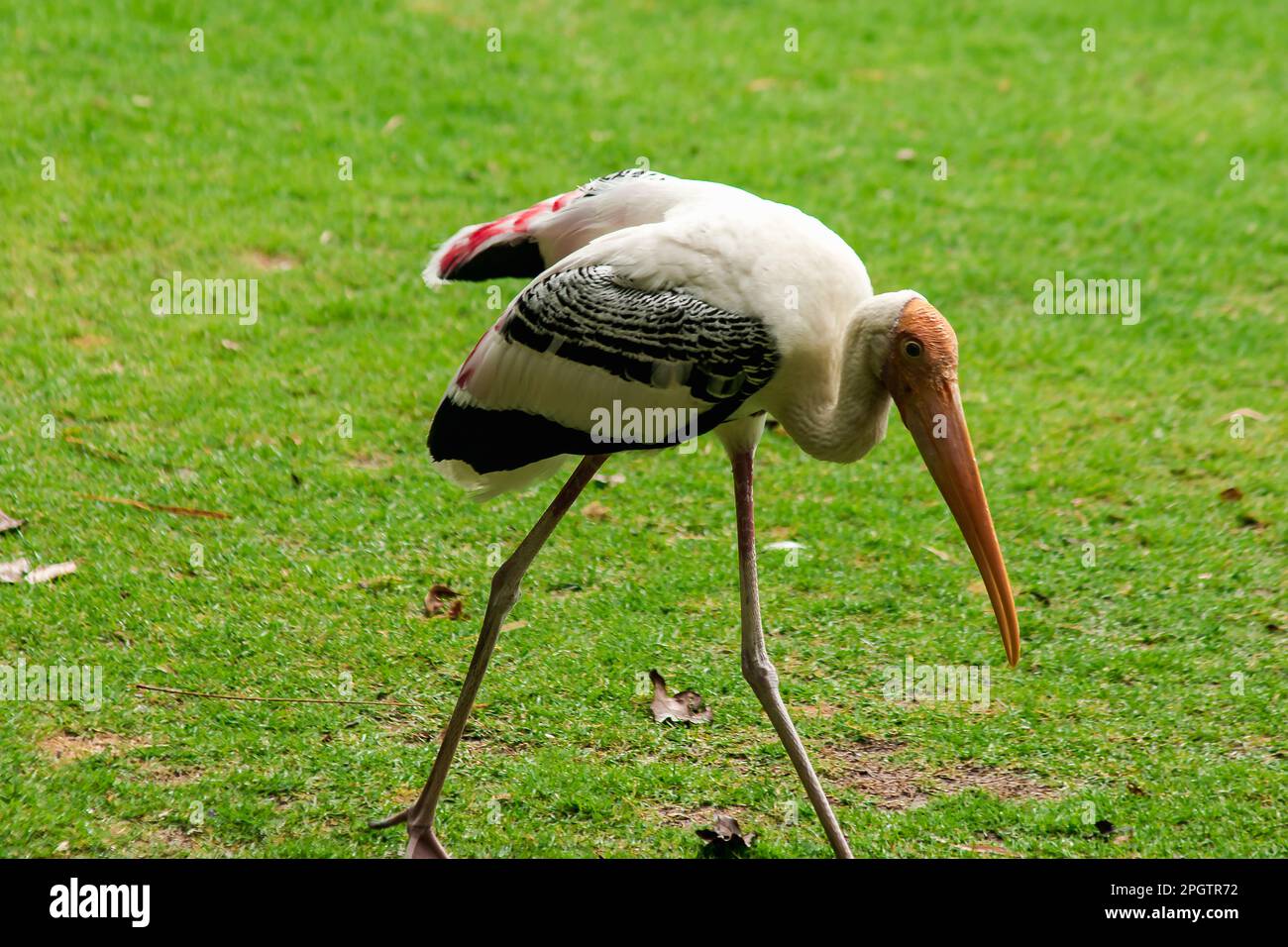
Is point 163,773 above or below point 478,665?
below

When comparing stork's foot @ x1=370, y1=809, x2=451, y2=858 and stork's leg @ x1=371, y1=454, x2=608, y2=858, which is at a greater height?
stork's leg @ x1=371, y1=454, x2=608, y2=858

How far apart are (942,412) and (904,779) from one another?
4.18ft

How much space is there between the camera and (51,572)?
5211 millimetres

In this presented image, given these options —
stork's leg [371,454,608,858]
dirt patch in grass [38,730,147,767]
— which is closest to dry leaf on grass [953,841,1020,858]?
stork's leg [371,454,608,858]

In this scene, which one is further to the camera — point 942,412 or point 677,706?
point 677,706

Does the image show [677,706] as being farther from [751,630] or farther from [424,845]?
[424,845]

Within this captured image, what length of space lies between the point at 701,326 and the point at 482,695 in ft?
5.37

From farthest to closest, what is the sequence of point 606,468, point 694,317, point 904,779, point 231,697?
point 606,468 < point 231,697 < point 904,779 < point 694,317

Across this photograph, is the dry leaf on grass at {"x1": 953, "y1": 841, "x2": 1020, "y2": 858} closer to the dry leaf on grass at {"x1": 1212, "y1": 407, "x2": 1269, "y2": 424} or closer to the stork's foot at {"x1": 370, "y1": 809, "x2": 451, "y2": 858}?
the stork's foot at {"x1": 370, "y1": 809, "x2": 451, "y2": 858}

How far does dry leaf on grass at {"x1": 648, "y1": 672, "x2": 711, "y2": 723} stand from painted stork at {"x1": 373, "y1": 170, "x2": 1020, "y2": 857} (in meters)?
0.54

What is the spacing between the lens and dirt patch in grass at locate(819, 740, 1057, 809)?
4504mm

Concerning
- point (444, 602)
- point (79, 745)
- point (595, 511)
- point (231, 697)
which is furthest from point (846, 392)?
point (79, 745)
